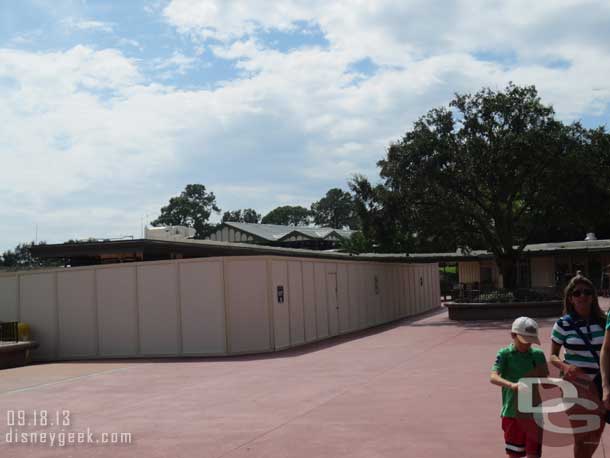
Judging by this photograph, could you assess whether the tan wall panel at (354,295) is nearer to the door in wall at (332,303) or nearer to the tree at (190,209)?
the door in wall at (332,303)

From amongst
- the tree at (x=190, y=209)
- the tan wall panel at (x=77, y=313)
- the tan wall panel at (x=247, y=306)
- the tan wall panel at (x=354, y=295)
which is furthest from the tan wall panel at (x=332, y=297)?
the tree at (x=190, y=209)

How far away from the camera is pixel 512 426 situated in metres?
5.09

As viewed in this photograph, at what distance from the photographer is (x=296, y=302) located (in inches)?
790

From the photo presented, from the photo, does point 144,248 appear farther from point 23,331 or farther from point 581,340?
point 581,340

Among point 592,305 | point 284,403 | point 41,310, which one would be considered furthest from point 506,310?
point 592,305

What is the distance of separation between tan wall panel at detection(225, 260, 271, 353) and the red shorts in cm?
1349

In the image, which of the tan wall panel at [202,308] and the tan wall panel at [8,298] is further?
the tan wall panel at [8,298]

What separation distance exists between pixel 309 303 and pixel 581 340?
15857 mm

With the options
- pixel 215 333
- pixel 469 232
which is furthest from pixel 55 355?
pixel 469 232

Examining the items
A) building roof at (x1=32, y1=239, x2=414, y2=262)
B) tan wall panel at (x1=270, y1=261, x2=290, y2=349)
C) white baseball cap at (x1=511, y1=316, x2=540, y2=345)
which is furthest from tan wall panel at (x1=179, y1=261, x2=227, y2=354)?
white baseball cap at (x1=511, y1=316, x2=540, y2=345)

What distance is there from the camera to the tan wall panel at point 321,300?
21625mm

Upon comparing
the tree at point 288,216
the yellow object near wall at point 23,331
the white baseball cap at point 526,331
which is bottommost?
the yellow object near wall at point 23,331

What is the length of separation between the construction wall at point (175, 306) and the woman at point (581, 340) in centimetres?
1331

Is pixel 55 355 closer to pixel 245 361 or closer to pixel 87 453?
pixel 245 361
